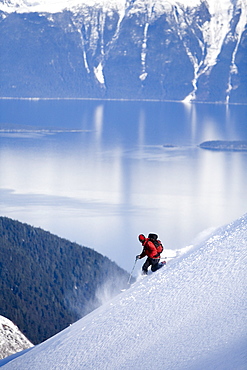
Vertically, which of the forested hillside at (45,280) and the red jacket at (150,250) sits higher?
the red jacket at (150,250)

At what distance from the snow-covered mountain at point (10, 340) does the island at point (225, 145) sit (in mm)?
57499

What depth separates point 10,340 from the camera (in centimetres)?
798

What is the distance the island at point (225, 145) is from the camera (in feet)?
215

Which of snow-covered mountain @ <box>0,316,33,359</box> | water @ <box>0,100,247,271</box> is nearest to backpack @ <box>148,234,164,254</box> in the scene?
snow-covered mountain @ <box>0,316,33,359</box>

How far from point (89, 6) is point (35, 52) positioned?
61.6 feet

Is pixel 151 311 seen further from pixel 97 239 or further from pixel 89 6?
pixel 89 6

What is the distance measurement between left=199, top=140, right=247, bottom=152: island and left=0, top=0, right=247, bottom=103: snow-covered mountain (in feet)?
378

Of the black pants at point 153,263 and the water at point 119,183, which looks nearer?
the black pants at point 153,263

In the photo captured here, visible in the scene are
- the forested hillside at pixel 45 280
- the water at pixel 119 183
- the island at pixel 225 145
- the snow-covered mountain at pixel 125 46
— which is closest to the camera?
the forested hillside at pixel 45 280

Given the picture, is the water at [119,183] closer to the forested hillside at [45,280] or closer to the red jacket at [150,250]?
the red jacket at [150,250]

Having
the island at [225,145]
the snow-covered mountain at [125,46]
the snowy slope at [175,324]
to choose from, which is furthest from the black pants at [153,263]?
the snow-covered mountain at [125,46]

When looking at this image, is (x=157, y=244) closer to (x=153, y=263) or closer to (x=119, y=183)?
(x=153, y=263)

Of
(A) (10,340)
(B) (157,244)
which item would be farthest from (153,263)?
(A) (10,340)

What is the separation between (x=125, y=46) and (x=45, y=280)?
184 m
